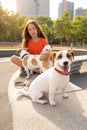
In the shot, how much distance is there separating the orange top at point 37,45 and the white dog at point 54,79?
2067 millimetres

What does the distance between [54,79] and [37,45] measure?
233 cm

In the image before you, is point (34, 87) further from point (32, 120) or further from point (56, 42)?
point (56, 42)

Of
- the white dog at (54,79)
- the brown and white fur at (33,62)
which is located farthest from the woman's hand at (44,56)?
the white dog at (54,79)

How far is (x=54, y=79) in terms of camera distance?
3760mm

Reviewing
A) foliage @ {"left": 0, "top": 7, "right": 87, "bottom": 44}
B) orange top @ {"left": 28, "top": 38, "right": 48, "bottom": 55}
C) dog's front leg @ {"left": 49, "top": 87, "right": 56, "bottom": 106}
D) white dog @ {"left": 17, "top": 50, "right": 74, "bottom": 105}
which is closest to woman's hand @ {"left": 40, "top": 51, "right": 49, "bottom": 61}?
orange top @ {"left": 28, "top": 38, "right": 48, "bottom": 55}

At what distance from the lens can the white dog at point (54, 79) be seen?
3500 mm

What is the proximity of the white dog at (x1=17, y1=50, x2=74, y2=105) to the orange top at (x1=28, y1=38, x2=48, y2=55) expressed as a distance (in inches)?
81.4

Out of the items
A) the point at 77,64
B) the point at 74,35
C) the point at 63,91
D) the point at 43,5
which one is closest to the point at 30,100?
the point at 63,91

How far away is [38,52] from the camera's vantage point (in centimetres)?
607

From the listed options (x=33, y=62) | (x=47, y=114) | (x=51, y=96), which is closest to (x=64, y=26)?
(x=33, y=62)

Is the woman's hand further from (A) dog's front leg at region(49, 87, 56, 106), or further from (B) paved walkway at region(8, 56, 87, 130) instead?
(A) dog's front leg at region(49, 87, 56, 106)

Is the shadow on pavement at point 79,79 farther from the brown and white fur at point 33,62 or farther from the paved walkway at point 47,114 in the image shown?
the paved walkway at point 47,114

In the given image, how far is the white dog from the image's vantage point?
11.5 ft

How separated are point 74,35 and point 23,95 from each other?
1431 inches
